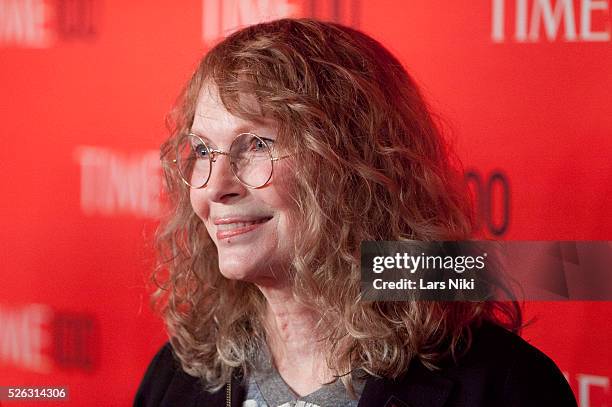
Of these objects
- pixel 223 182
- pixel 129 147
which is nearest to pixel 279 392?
pixel 223 182

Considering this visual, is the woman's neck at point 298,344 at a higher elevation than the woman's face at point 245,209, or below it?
below

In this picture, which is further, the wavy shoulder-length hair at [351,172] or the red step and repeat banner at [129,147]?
the red step and repeat banner at [129,147]

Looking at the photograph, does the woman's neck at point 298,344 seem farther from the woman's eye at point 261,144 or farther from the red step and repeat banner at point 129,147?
the red step and repeat banner at point 129,147

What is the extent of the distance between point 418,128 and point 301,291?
0.93 ft

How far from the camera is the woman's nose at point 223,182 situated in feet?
3.85

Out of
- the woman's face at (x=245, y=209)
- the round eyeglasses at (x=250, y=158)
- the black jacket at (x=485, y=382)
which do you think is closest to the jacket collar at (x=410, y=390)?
the black jacket at (x=485, y=382)

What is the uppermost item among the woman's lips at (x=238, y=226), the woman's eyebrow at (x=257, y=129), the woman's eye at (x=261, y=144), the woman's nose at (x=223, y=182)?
the woman's eyebrow at (x=257, y=129)

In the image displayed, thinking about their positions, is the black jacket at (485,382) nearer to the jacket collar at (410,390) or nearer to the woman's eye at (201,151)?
the jacket collar at (410,390)

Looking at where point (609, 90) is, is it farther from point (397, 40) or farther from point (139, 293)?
point (139, 293)

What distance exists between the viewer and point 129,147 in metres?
1.62

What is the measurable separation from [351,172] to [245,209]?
15cm

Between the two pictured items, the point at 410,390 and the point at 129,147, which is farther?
the point at 129,147

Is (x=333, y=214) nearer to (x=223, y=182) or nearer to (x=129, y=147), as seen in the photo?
(x=223, y=182)

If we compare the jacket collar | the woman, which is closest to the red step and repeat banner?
the woman
